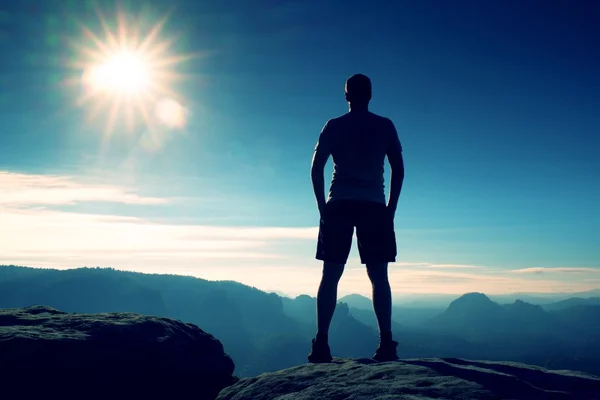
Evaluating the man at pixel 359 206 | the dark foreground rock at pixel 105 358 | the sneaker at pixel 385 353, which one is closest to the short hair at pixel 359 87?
the man at pixel 359 206

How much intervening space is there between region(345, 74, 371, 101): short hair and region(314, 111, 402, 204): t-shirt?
0.31 meters

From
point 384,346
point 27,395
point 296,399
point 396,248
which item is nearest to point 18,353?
point 27,395

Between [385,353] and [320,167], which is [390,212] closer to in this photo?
[320,167]

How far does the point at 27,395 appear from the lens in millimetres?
6660

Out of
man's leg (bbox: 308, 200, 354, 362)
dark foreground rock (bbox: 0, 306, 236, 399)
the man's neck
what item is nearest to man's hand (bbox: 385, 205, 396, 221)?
man's leg (bbox: 308, 200, 354, 362)

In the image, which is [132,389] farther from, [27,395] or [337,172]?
[337,172]

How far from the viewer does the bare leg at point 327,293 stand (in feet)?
23.2

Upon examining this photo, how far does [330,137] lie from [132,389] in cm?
614

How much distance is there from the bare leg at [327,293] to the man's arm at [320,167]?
3.59ft

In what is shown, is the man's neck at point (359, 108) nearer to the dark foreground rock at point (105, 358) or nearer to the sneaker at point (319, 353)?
the sneaker at point (319, 353)

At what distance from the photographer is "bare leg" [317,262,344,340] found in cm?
708

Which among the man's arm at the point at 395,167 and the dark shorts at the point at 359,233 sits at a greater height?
the man's arm at the point at 395,167

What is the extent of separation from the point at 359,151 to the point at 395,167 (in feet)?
2.80

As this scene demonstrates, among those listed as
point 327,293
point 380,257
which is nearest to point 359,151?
point 380,257
